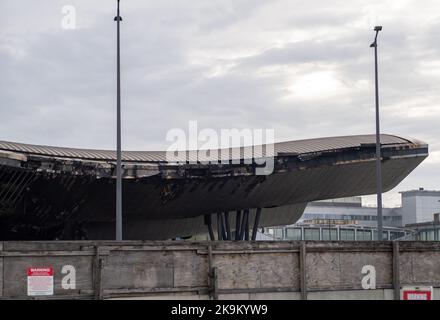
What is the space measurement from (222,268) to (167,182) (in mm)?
39554

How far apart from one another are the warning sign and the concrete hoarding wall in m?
0.12

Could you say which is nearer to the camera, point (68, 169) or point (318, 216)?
point (68, 169)

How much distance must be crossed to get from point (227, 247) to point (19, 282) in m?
4.98

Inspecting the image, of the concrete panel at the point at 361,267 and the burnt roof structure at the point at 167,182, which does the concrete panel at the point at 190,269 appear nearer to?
the concrete panel at the point at 361,267

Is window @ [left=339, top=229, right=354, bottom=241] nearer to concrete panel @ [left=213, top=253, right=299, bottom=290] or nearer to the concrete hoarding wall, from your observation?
the concrete hoarding wall

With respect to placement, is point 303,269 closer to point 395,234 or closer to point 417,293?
point 417,293

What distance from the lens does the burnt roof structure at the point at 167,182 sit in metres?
49.2

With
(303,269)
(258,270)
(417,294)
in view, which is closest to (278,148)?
(303,269)

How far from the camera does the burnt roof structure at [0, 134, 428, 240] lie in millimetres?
49188

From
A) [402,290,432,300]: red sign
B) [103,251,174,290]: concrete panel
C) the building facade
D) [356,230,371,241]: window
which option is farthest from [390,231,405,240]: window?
[402,290,432,300]: red sign

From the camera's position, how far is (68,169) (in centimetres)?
4853
